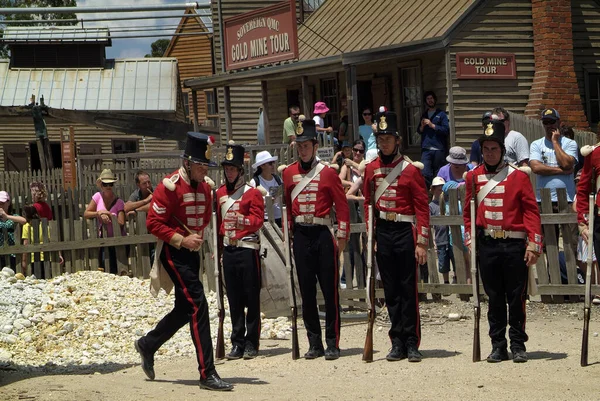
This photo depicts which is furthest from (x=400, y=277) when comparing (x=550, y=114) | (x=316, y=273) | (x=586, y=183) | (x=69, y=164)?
(x=69, y=164)

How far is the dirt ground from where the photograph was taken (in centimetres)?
842

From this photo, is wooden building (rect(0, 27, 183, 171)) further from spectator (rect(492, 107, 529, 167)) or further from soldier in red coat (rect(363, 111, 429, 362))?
soldier in red coat (rect(363, 111, 429, 362))

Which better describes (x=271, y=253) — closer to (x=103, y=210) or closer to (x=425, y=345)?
(x=425, y=345)

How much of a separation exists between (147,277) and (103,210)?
1.29m

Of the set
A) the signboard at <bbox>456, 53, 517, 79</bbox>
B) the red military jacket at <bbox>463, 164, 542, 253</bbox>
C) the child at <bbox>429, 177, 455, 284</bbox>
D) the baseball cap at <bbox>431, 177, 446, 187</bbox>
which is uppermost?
the signboard at <bbox>456, 53, 517, 79</bbox>

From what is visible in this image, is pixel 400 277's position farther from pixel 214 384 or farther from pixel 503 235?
pixel 214 384

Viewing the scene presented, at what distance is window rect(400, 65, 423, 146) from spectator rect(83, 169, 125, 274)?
873cm

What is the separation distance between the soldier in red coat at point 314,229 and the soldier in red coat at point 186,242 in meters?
1.25

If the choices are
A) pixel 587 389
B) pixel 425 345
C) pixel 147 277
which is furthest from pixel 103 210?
pixel 587 389

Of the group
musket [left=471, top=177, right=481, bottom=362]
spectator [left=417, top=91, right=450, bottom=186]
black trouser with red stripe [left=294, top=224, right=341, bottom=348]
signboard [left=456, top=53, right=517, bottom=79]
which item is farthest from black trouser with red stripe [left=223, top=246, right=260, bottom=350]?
signboard [left=456, top=53, right=517, bottom=79]

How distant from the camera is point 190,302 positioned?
9211 millimetres

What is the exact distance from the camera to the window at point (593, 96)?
2319 centimetres

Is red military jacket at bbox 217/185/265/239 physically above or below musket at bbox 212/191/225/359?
above

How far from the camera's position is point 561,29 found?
72.8ft
